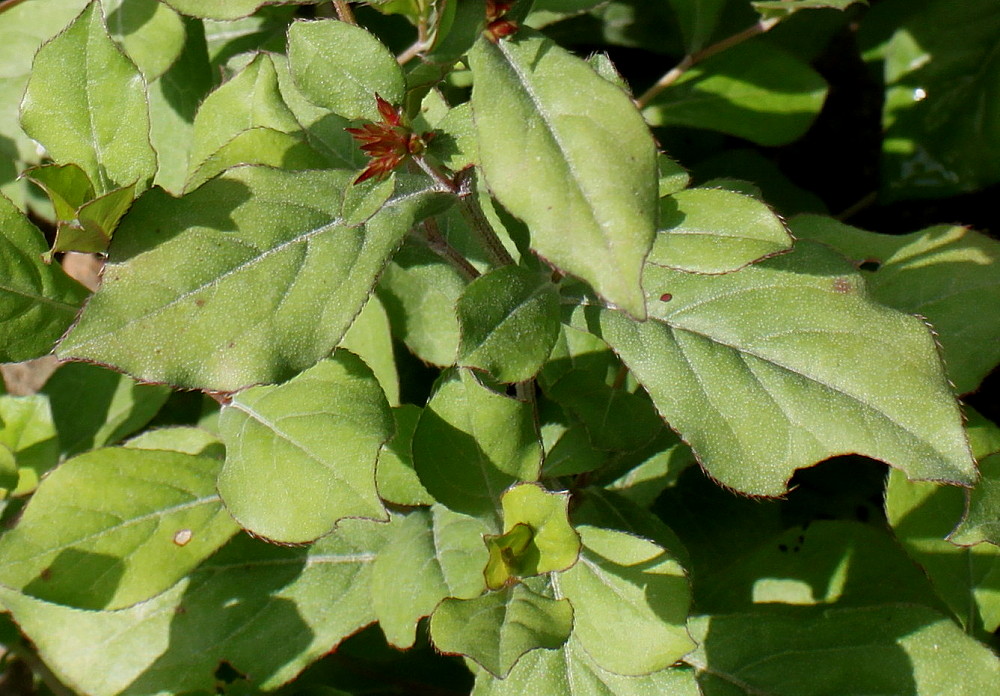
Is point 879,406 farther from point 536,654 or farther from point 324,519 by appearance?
point 324,519

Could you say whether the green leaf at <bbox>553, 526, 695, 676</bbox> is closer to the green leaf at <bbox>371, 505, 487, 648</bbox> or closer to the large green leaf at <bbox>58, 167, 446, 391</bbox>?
the green leaf at <bbox>371, 505, 487, 648</bbox>

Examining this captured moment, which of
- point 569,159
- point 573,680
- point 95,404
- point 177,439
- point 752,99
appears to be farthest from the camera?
point 752,99

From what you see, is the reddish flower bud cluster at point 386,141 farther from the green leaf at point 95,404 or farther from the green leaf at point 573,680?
the green leaf at point 95,404

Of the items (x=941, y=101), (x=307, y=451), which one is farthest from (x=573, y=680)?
(x=941, y=101)

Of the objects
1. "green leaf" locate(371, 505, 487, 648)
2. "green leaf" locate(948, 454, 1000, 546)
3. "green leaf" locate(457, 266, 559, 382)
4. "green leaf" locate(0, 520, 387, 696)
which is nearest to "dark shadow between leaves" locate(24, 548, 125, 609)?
A: "green leaf" locate(0, 520, 387, 696)

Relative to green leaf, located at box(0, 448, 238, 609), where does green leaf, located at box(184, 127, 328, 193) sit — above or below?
above

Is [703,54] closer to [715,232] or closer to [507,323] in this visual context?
[715,232]

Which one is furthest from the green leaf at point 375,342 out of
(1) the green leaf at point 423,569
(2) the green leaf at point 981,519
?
(2) the green leaf at point 981,519
